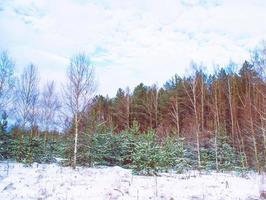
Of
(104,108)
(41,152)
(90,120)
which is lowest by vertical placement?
(41,152)

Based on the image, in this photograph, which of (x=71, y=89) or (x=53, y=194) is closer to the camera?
(x=53, y=194)

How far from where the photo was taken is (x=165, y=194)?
12.5 m

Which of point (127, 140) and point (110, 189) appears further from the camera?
point (127, 140)

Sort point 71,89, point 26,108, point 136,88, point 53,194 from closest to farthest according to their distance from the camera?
point 53,194 < point 71,89 < point 26,108 < point 136,88

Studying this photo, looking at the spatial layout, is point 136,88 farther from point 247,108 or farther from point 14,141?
point 14,141

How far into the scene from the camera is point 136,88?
49562 mm

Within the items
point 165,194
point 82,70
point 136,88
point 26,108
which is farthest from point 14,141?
point 136,88

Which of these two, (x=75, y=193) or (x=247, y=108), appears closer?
(x=75, y=193)

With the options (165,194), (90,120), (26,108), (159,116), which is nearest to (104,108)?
(159,116)

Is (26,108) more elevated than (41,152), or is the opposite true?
(26,108)

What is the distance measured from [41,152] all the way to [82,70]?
25.5 feet

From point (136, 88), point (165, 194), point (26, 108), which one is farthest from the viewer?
point (136, 88)

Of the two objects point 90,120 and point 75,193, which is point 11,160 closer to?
point 90,120

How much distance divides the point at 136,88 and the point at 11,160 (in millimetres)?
29116
